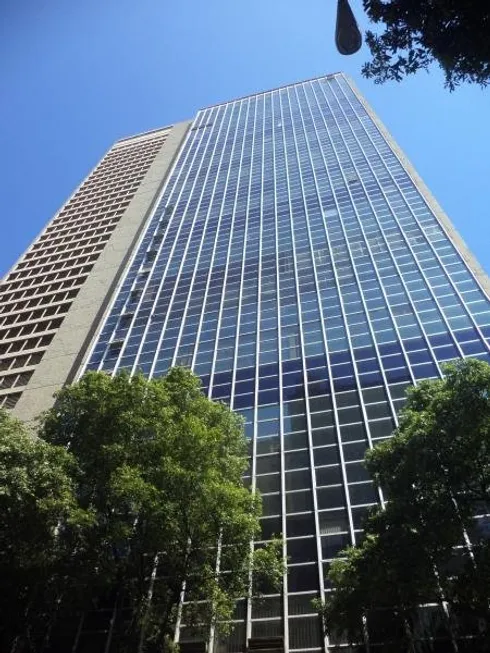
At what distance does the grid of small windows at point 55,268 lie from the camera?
43375 millimetres

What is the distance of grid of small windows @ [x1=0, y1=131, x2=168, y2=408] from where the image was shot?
142 ft

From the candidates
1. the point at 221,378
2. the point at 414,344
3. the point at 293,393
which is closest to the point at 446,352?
the point at 414,344

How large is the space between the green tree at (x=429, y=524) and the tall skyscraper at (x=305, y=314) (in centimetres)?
460

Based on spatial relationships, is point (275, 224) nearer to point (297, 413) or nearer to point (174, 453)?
Answer: point (297, 413)

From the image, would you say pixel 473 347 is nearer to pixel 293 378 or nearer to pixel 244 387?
pixel 293 378

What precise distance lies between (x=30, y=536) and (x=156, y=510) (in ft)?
11.3

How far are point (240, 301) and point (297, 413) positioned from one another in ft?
44.7

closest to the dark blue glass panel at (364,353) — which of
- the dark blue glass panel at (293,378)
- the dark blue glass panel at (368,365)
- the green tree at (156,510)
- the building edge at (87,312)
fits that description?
the dark blue glass panel at (368,365)

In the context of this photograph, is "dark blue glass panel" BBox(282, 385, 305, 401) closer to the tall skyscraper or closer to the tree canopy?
the tall skyscraper

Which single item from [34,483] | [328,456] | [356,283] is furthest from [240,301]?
[34,483]

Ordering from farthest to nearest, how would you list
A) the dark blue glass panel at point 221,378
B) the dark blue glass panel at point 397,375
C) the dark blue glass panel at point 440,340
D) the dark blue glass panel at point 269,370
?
the dark blue glass panel at point 221,378
the dark blue glass panel at point 269,370
the dark blue glass panel at point 440,340
the dark blue glass panel at point 397,375

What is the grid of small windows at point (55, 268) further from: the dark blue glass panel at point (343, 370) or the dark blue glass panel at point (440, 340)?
the dark blue glass panel at point (440, 340)

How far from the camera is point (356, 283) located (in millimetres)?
36812

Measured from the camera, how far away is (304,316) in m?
34.8
